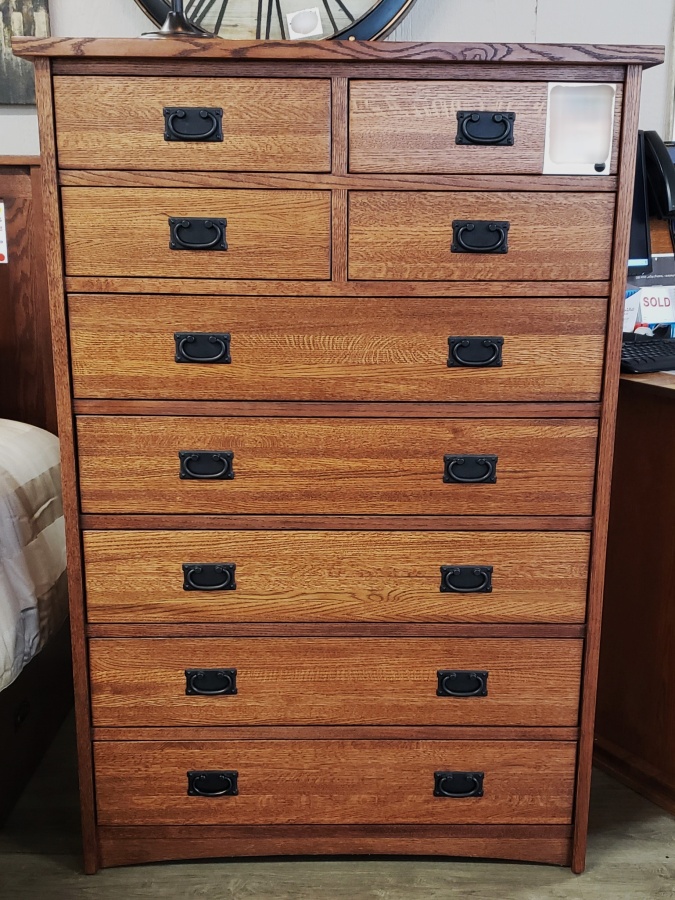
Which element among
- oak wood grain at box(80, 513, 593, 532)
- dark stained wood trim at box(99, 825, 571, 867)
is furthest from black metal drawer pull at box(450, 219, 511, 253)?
dark stained wood trim at box(99, 825, 571, 867)

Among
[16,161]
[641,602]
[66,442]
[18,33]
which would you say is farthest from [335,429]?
[18,33]

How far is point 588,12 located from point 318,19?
645mm

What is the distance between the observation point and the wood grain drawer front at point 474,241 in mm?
1360

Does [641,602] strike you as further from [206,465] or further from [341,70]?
[341,70]

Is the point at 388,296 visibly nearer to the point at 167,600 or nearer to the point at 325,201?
the point at 325,201

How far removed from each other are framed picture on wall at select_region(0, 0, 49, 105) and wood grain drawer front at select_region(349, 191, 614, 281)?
1.06 metres

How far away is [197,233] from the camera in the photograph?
4.46 ft

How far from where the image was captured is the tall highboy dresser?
133 centimetres

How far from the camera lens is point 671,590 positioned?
1792 mm

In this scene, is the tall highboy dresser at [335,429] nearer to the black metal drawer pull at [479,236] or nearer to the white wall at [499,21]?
the black metal drawer pull at [479,236]

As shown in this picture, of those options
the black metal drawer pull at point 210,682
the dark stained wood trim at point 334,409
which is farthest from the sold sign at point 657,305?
the black metal drawer pull at point 210,682

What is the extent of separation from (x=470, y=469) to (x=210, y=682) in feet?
2.07

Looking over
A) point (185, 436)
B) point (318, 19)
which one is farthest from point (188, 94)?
point (318, 19)

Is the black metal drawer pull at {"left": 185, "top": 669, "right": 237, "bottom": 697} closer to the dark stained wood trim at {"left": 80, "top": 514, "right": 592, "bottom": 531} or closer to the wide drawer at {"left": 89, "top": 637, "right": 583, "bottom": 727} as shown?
the wide drawer at {"left": 89, "top": 637, "right": 583, "bottom": 727}
